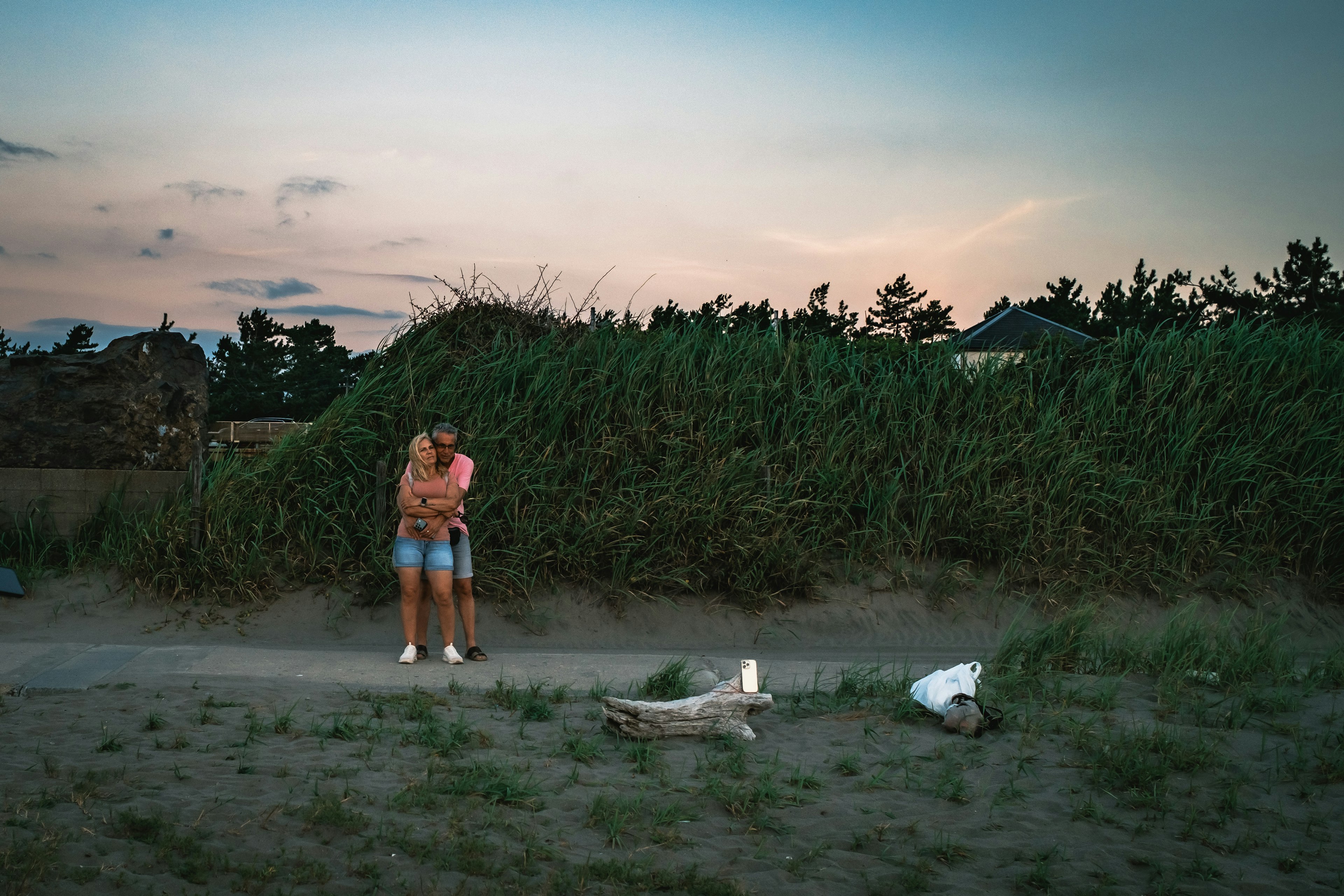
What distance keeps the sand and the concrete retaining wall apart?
3417 mm

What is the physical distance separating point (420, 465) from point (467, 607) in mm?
1016

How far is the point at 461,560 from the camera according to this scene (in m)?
6.52

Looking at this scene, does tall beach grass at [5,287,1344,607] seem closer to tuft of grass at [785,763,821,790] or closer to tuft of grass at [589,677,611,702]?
tuft of grass at [589,677,611,702]

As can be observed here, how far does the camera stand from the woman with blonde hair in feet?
20.9

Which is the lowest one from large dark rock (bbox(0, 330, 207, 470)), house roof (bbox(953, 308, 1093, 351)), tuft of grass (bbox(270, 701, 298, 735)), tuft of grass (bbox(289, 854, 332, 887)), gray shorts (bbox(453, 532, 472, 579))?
tuft of grass (bbox(289, 854, 332, 887))

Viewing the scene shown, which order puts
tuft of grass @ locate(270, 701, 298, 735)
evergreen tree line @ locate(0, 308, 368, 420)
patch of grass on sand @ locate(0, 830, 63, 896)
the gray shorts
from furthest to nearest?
1. evergreen tree line @ locate(0, 308, 368, 420)
2. the gray shorts
3. tuft of grass @ locate(270, 701, 298, 735)
4. patch of grass on sand @ locate(0, 830, 63, 896)

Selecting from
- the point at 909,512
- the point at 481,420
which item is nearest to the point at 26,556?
the point at 481,420

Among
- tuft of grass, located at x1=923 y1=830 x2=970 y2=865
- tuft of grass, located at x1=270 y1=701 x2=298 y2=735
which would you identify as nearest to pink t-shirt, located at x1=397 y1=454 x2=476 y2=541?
tuft of grass, located at x1=270 y1=701 x2=298 y2=735

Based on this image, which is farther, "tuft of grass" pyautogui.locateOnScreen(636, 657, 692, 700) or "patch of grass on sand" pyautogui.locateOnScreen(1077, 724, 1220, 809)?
"tuft of grass" pyautogui.locateOnScreen(636, 657, 692, 700)

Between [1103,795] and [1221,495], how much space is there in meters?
6.01

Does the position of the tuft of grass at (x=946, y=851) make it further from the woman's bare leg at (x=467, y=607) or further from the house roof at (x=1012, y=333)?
the house roof at (x=1012, y=333)

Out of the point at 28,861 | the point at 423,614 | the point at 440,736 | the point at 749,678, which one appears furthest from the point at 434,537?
the point at 28,861

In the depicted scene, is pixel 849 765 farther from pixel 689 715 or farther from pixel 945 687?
pixel 945 687

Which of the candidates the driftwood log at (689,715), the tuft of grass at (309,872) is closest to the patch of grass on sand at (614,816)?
the driftwood log at (689,715)
